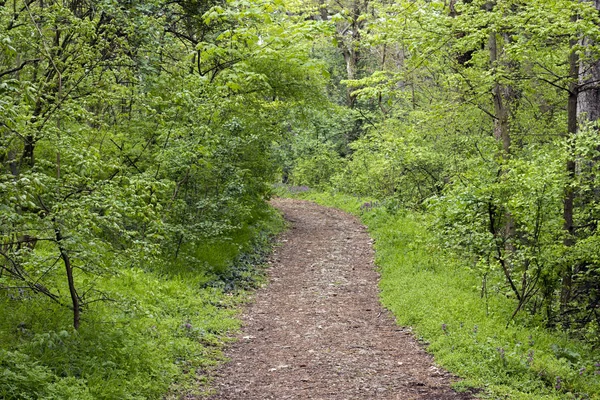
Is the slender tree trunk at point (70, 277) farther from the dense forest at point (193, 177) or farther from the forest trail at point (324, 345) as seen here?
the forest trail at point (324, 345)

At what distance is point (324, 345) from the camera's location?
7.15m

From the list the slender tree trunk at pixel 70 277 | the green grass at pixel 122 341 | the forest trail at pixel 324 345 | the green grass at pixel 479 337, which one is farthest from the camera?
the forest trail at pixel 324 345

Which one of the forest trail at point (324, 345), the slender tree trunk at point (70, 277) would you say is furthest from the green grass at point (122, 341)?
the forest trail at point (324, 345)

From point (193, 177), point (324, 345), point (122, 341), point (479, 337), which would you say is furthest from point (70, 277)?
point (193, 177)

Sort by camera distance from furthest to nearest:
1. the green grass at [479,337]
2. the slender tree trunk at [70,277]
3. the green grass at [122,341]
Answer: the green grass at [479,337]
the slender tree trunk at [70,277]
the green grass at [122,341]

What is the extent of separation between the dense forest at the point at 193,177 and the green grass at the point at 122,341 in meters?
0.02

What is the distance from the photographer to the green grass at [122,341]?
4.46 meters

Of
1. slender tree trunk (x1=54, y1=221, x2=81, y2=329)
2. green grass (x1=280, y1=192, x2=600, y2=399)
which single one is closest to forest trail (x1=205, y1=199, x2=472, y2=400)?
green grass (x1=280, y1=192, x2=600, y2=399)

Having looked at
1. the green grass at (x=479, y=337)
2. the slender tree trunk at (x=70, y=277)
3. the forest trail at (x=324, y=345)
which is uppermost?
the slender tree trunk at (x=70, y=277)

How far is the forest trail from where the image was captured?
5.77 meters

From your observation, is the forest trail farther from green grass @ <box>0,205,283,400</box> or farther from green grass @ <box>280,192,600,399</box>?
green grass @ <box>0,205,283,400</box>

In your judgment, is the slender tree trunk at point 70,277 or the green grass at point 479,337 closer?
the slender tree trunk at point 70,277

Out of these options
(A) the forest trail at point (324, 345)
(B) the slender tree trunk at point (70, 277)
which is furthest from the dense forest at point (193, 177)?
(A) the forest trail at point (324, 345)

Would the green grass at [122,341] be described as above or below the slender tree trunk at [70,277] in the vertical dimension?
below
